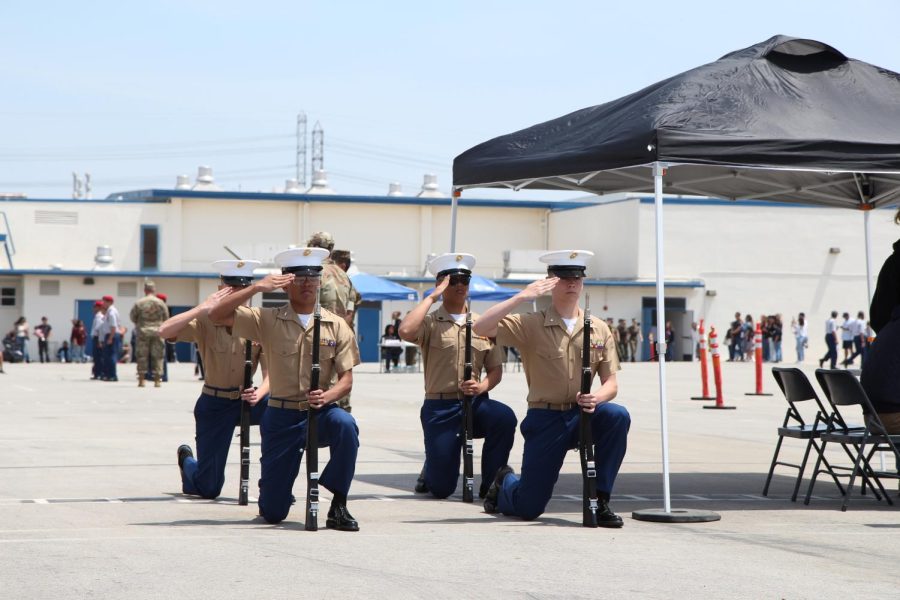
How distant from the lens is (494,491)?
9953 mm

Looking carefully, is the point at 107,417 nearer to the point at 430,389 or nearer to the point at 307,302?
the point at 430,389

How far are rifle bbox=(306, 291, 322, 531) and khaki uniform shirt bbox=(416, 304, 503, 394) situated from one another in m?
2.12

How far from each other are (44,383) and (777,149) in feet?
79.6

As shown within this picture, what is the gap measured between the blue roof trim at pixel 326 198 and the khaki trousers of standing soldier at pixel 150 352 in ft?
91.2

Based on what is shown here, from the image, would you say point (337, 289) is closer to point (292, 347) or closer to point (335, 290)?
point (335, 290)

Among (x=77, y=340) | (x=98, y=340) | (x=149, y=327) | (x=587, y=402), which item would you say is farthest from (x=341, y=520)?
(x=77, y=340)

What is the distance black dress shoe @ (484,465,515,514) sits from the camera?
9.94 meters

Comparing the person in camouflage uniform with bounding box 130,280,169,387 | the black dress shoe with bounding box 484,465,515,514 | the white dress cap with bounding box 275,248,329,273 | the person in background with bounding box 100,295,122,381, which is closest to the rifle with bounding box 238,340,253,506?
the white dress cap with bounding box 275,248,329,273

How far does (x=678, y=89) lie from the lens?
10.4 metres

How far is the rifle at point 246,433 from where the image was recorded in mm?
10352

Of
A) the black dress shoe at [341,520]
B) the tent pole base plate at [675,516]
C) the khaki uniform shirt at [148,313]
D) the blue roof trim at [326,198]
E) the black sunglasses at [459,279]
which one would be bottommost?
the tent pole base plate at [675,516]

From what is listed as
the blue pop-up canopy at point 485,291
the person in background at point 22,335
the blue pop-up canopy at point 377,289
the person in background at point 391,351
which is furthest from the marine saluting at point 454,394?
the person in background at point 22,335

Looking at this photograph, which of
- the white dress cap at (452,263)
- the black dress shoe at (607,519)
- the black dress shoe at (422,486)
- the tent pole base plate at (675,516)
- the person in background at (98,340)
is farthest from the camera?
the person in background at (98,340)

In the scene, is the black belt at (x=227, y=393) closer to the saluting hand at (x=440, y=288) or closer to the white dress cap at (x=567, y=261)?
the saluting hand at (x=440, y=288)
